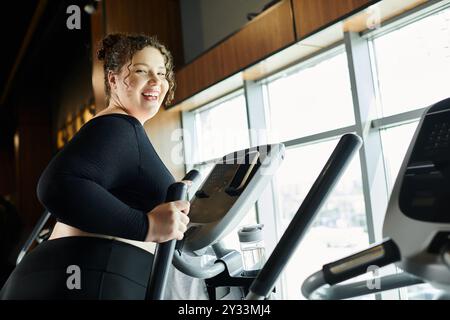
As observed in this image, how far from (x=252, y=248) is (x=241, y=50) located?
2.39 m

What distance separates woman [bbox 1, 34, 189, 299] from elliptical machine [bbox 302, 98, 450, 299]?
0.36 m

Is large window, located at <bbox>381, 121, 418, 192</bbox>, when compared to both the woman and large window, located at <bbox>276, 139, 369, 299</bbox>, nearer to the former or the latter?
large window, located at <bbox>276, 139, 369, 299</bbox>

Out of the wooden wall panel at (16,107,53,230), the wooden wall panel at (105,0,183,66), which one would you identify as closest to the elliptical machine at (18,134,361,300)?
the wooden wall panel at (105,0,183,66)

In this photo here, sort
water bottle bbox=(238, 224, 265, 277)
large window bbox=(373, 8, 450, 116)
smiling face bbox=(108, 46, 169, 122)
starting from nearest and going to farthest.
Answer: smiling face bbox=(108, 46, 169, 122)
water bottle bbox=(238, 224, 265, 277)
large window bbox=(373, 8, 450, 116)

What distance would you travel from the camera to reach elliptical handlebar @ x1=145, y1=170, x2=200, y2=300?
Result: 852mm

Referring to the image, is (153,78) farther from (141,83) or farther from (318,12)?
(318,12)

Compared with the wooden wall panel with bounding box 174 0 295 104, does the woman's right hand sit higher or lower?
lower

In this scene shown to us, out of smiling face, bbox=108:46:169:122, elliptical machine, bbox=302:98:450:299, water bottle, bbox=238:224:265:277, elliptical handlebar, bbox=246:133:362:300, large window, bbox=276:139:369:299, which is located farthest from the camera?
large window, bbox=276:139:369:299

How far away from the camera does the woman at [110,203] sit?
2.89 ft

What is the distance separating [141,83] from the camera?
3.70ft

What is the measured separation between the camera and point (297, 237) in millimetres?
815

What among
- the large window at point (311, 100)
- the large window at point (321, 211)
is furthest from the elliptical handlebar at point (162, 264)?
the large window at point (311, 100)
